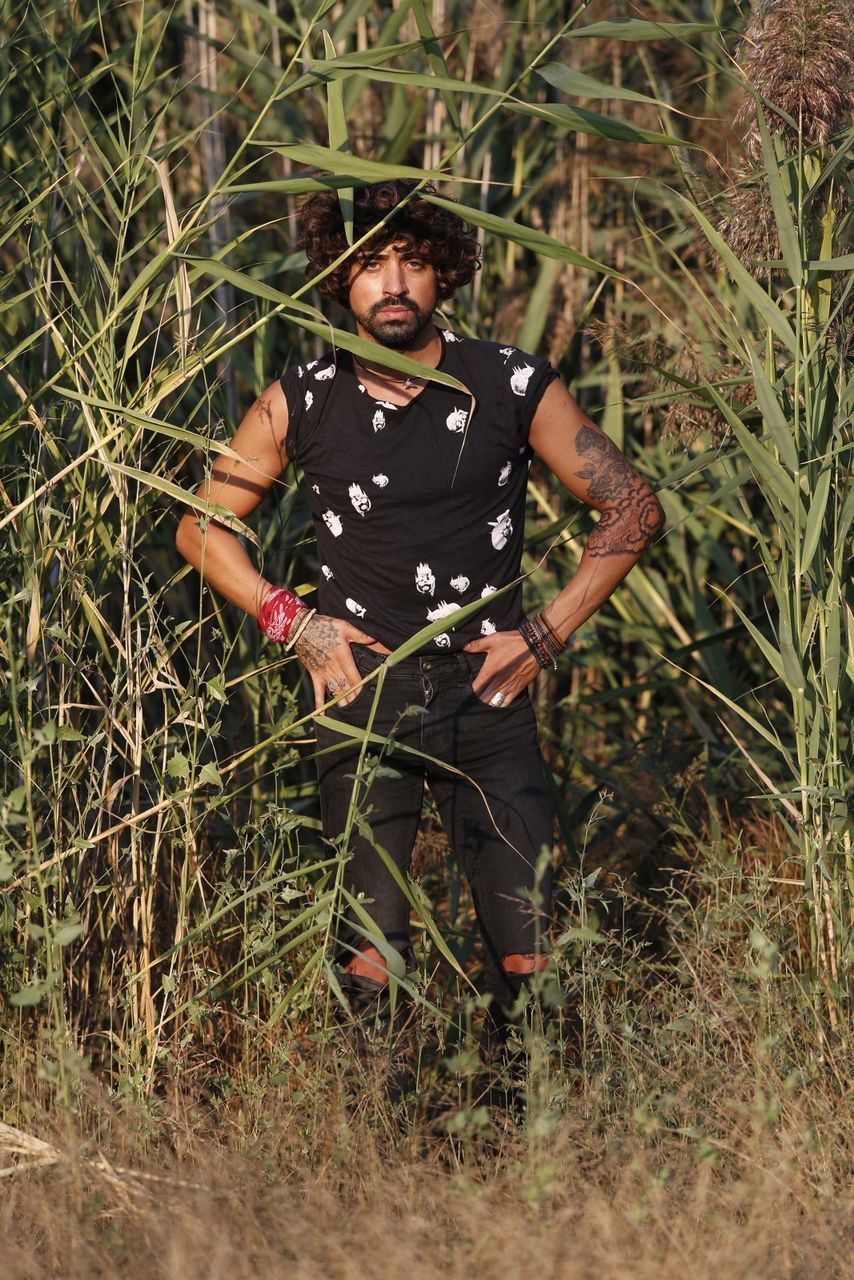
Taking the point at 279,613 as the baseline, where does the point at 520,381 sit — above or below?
above

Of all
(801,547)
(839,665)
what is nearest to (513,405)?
(801,547)

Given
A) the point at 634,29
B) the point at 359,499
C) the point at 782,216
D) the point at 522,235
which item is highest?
the point at 634,29

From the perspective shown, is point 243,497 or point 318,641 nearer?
point 318,641

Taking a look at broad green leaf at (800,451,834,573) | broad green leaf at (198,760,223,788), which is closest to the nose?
broad green leaf at (800,451,834,573)

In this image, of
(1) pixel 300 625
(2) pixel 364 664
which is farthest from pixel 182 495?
(2) pixel 364 664

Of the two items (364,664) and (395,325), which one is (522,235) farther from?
(364,664)

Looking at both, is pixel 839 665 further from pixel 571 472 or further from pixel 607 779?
pixel 607 779

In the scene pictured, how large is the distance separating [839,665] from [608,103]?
9.55ft

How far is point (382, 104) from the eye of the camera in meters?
4.84

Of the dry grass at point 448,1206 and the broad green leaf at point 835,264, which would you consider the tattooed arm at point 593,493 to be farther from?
the dry grass at point 448,1206

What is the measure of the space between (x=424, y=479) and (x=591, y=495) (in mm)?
354

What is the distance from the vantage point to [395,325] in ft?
9.40

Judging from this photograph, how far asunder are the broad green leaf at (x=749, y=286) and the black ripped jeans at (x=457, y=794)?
33.6 inches

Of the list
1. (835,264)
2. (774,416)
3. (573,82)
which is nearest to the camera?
(573,82)
